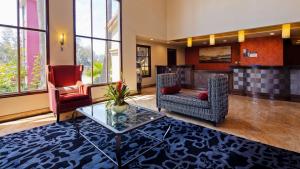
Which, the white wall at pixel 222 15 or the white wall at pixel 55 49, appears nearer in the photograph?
the white wall at pixel 55 49

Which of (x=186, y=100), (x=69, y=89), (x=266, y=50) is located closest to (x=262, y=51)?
(x=266, y=50)

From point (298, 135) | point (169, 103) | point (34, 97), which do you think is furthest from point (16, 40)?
point (298, 135)

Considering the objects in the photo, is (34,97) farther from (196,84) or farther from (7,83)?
(196,84)

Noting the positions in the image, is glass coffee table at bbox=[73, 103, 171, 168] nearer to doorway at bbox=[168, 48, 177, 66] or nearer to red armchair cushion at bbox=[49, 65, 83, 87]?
red armchair cushion at bbox=[49, 65, 83, 87]

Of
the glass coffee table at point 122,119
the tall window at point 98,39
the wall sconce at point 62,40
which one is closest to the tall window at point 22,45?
the wall sconce at point 62,40

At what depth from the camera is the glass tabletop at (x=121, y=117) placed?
2125mm

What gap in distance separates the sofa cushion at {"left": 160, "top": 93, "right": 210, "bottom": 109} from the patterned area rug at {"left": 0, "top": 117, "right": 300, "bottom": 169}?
509 millimetres

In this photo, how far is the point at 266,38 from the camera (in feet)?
26.9

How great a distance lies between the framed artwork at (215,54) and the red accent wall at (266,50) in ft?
3.90

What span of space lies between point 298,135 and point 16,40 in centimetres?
616

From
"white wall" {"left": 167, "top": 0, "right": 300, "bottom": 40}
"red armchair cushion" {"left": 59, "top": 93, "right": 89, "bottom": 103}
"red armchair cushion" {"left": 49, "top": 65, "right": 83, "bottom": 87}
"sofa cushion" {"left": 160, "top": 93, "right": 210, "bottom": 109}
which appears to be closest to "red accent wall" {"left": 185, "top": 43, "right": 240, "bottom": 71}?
"white wall" {"left": 167, "top": 0, "right": 300, "bottom": 40}

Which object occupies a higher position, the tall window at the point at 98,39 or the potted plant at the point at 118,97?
the tall window at the point at 98,39

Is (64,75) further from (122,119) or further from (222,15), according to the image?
(222,15)

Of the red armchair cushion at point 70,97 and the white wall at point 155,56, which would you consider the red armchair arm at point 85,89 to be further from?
the white wall at point 155,56
